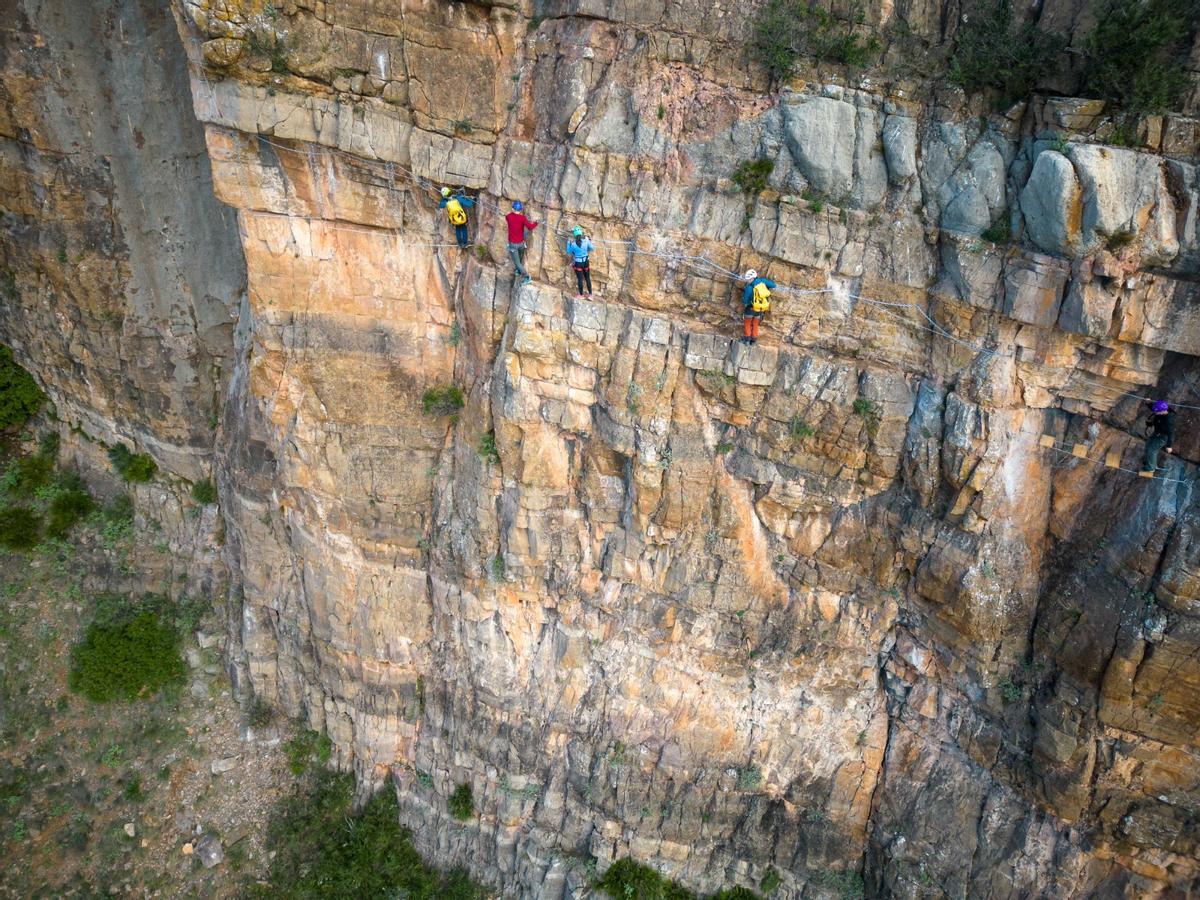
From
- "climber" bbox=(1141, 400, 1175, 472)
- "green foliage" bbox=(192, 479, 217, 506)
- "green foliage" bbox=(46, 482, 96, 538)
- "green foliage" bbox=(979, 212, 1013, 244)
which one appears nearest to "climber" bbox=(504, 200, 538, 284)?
"green foliage" bbox=(979, 212, 1013, 244)

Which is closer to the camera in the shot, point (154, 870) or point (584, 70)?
point (584, 70)

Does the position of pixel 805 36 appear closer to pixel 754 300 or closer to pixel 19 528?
pixel 754 300

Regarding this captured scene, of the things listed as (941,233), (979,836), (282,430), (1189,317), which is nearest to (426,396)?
(282,430)

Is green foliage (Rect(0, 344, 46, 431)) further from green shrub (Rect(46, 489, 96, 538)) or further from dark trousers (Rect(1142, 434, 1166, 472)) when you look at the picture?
dark trousers (Rect(1142, 434, 1166, 472))

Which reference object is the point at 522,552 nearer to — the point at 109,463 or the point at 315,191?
the point at 315,191

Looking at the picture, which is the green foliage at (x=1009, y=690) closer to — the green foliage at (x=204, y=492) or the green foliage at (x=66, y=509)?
the green foliage at (x=204, y=492)

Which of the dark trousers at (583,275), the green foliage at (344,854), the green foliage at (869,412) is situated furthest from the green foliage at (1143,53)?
the green foliage at (344,854)

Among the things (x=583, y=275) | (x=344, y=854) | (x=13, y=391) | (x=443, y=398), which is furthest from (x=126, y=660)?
(x=583, y=275)
